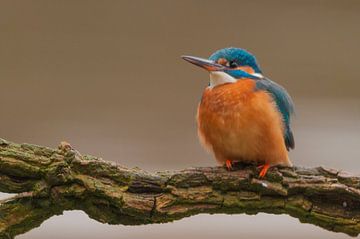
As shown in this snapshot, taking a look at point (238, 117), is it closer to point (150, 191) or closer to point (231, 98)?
point (231, 98)

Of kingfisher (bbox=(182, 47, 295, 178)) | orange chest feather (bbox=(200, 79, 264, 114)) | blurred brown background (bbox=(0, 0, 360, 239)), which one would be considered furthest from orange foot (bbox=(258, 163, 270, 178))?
blurred brown background (bbox=(0, 0, 360, 239))

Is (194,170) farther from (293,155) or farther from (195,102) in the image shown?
(293,155)

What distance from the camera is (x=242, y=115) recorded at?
5.99ft

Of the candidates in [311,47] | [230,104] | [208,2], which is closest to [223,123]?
[230,104]

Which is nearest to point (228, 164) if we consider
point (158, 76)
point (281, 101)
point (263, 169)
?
point (263, 169)

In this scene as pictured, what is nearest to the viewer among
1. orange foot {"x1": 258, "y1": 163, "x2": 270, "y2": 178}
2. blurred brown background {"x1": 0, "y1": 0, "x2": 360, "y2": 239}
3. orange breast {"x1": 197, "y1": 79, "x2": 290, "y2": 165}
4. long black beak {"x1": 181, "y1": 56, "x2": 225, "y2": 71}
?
orange foot {"x1": 258, "y1": 163, "x2": 270, "y2": 178}

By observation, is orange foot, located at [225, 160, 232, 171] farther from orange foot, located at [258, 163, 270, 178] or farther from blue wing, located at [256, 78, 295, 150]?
blue wing, located at [256, 78, 295, 150]

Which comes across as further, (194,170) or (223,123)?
(223,123)

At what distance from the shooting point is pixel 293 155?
11.4 ft

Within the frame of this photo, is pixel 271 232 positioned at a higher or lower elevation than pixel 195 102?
lower

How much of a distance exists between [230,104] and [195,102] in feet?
4.30

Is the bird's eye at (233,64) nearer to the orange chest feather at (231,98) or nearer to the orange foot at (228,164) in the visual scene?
the orange chest feather at (231,98)

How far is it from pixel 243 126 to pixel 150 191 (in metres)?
0.35

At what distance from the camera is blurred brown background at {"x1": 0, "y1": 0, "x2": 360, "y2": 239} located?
274cm
